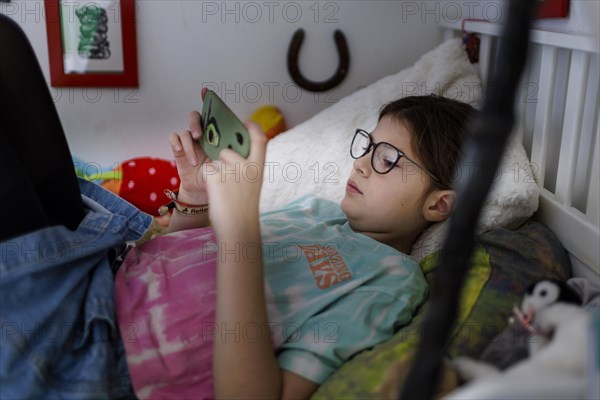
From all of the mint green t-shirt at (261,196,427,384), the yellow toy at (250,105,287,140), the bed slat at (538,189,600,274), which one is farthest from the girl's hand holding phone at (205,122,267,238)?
the yellow toy at (250,105,287,140)

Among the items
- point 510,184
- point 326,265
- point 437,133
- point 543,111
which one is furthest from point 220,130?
point 543,111

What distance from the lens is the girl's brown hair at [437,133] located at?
3.85 ft

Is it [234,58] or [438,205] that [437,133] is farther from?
[234,58]

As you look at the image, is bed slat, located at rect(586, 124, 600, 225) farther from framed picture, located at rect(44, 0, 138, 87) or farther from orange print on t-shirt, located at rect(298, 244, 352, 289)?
framed picture, located at rect(44, 0, 138, 87)

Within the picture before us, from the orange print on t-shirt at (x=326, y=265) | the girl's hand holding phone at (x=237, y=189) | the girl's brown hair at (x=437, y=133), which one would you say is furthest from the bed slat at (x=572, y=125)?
the girl's hand holding phone at (x=237, y=189)

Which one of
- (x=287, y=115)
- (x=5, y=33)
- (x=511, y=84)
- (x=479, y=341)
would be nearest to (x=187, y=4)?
(x=287, y=115)

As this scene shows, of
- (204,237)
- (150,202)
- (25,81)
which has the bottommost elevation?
(150,202)

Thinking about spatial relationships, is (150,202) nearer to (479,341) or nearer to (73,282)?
(73,282)

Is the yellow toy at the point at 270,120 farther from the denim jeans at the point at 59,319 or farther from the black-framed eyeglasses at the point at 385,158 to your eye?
the denim jeans at the point at 59,319

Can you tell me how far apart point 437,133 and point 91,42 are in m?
1.09

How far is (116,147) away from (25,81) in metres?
1.00

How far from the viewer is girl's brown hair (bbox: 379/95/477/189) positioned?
1.17 metres

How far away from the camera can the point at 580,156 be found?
45.8 inches

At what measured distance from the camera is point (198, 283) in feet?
3.16
